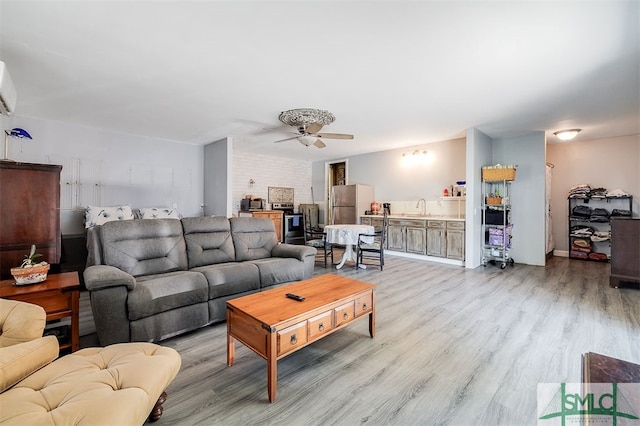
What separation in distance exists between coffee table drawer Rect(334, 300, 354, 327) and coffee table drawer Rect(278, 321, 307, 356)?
34 centimetres

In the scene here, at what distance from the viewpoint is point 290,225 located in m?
7.59

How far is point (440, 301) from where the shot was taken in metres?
3.35

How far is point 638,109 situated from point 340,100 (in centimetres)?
431

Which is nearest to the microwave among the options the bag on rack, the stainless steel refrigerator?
the stainless steel refrigerator

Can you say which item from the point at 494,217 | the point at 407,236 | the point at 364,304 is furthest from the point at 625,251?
the point at 364,304

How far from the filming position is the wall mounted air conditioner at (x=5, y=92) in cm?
234

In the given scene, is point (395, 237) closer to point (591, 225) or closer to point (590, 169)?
point (591, 225)

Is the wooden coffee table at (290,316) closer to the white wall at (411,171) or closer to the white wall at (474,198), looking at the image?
the white wall at (474,198)

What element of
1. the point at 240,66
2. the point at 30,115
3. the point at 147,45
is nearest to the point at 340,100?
the point at 240,66

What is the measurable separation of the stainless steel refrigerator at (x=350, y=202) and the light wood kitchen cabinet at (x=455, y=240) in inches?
87.6

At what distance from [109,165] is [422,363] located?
601 cm

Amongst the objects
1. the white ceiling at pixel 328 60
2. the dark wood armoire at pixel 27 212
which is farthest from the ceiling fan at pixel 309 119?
the dark wood armoire at pixel 27 212

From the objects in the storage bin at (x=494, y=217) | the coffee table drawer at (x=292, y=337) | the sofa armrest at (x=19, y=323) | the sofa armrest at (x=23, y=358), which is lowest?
the coffee table drawer at (x=292, y=337)

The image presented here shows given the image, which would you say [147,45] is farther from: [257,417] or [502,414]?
[502,414]
